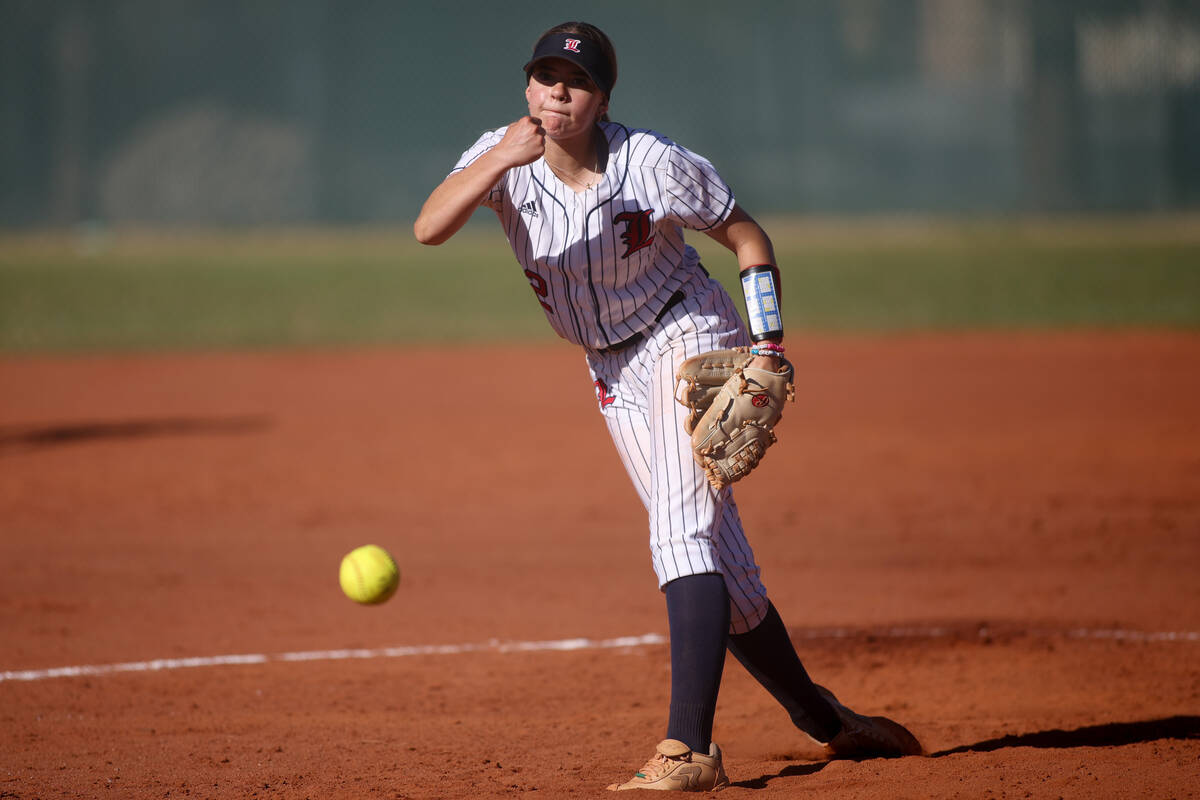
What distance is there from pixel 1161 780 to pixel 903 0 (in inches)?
774

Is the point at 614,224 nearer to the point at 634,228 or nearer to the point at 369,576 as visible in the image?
the point at 634,228

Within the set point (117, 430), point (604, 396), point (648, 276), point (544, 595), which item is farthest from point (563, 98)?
point (117, 430)

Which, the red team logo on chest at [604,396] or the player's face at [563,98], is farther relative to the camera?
the red team logo on chest at [604,396]

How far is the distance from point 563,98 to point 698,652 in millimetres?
1284

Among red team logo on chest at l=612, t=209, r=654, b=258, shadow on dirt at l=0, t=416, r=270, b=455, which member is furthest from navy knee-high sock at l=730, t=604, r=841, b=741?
shadow on dirt at l=0, t=416, r=270, b=455

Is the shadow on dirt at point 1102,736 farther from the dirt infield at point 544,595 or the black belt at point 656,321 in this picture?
the black belt at point 656,321

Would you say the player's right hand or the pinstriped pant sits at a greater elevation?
the player's right hand

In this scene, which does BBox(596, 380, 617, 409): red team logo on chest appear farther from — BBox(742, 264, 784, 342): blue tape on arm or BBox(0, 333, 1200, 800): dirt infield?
BBox(0, 333, 1200, 800): dirt infield

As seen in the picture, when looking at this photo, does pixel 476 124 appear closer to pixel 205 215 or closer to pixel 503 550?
pixel 205 215

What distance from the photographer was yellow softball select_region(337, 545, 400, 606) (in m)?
3.78

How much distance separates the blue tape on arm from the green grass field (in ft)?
37.3

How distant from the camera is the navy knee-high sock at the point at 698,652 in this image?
2.87 m

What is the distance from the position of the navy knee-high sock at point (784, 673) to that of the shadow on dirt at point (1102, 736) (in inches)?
12.5

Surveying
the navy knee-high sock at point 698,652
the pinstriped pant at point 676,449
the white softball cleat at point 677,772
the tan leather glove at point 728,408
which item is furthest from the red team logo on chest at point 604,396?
the white softball cleat at point 677,772
